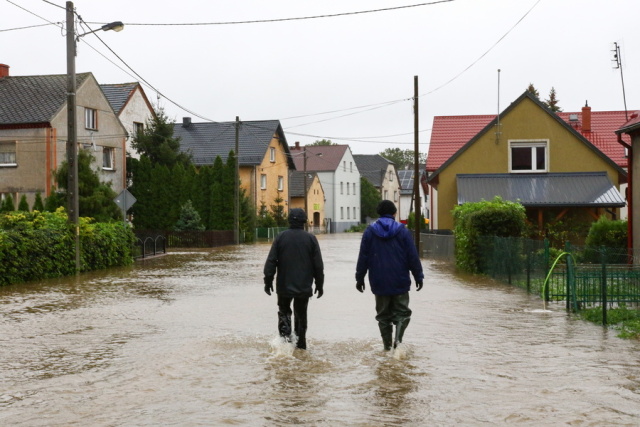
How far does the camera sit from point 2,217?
22.7 meters

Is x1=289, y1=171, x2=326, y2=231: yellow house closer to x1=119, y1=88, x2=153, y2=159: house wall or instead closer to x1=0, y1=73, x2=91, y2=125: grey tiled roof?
x1=119, y1=88, x2=153, y2=159: house wall

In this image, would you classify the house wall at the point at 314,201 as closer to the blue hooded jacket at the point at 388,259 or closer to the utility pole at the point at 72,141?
the utility pole at the point at 72,141

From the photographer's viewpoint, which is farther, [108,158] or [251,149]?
[251,149]

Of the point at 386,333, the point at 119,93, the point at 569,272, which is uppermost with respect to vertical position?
the point at 119,93

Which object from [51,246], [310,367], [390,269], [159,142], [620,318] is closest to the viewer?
[310,367]

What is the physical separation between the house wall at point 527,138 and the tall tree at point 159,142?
21533 millimetres

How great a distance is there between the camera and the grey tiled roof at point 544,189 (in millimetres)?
32656

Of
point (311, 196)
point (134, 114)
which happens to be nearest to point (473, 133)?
point (134, 114)

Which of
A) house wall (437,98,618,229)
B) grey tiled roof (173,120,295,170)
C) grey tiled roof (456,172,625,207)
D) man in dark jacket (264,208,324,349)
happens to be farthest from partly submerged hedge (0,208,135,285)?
grey tiled roof (173,120,295,170)

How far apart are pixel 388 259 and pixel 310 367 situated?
1592mm

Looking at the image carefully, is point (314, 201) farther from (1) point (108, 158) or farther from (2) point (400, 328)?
(2) point (400, 328)

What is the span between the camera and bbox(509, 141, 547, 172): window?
117ft

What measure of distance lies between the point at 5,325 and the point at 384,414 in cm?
780

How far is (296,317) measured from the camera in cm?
978
